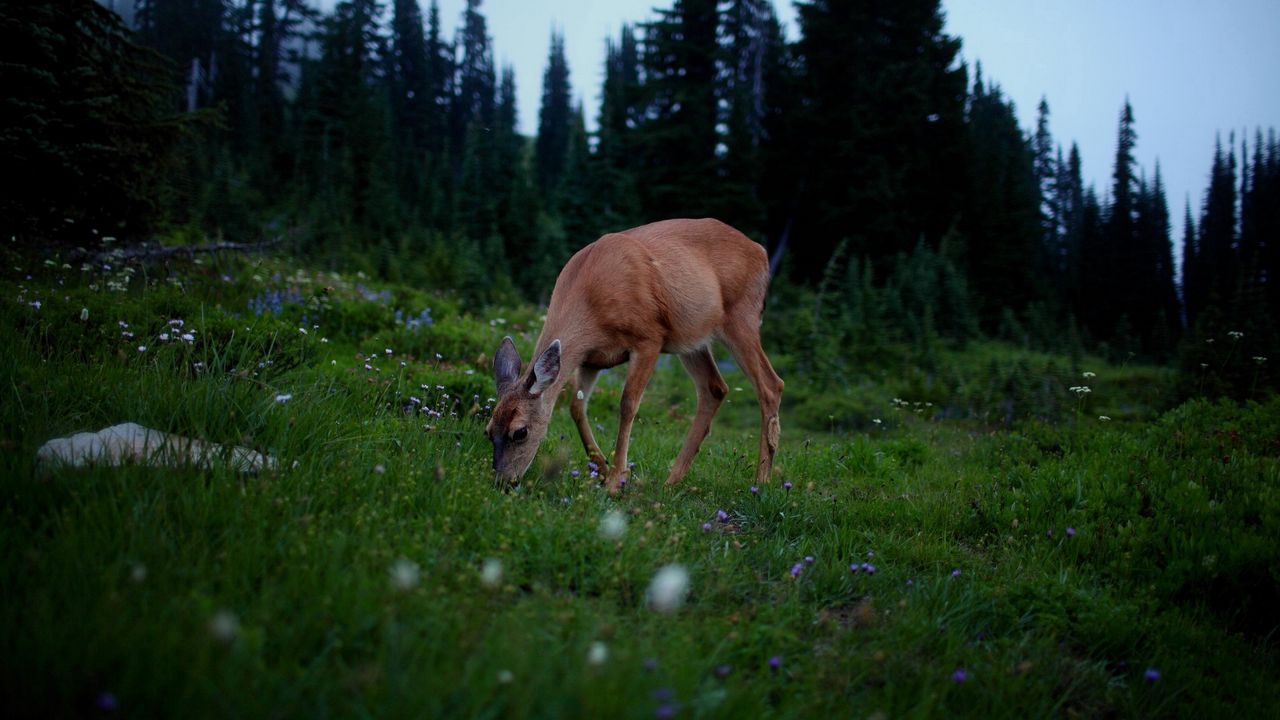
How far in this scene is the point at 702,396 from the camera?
609 cm

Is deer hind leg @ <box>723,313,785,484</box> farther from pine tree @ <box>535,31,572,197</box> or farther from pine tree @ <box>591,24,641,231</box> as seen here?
pine tree @ <box>535,31,572,197</box>

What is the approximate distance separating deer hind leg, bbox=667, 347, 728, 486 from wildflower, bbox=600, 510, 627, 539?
1723 mm

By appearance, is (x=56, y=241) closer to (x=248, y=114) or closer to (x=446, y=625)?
(x=446, y=625)

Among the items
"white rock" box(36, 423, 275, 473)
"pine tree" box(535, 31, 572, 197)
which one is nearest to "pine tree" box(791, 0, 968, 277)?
"white rock" box(36, 423, 275, 473)

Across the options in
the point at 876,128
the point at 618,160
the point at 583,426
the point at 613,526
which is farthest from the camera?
the point at 618,160

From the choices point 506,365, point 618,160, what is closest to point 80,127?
point 506,365

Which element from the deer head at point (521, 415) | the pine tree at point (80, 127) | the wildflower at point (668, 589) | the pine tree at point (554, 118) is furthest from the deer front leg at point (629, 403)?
the pine tree at point (554, 118)

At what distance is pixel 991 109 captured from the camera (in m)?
54.8

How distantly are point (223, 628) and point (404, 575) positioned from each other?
1.99 feet

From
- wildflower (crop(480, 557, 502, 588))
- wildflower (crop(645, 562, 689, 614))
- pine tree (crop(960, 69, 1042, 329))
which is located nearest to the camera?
wildflower (crop(480, 557, 502, 588))

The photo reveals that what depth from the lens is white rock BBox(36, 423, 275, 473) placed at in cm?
313

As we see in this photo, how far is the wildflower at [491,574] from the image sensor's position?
277 centimetres

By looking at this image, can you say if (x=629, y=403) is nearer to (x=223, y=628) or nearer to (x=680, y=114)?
(x=223, y=628)

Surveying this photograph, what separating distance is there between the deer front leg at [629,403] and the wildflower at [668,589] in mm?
1594
